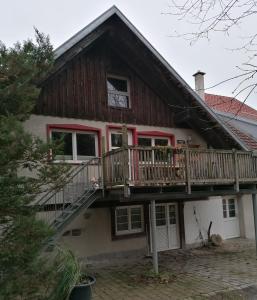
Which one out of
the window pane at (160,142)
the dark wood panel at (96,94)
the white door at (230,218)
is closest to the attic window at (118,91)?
the dark wood panel at (96,94)

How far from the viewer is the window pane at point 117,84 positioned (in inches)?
513

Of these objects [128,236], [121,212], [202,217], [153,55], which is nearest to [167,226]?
[202,217]

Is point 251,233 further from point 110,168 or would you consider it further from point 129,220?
point 110,168

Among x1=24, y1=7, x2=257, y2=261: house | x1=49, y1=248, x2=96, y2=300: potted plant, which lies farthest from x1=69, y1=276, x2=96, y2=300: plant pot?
x1=24, y1=7, x2=257, y2=261: house

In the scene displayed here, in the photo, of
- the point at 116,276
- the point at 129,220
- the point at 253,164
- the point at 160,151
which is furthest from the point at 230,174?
the point at 116,276

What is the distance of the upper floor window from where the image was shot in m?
11.8

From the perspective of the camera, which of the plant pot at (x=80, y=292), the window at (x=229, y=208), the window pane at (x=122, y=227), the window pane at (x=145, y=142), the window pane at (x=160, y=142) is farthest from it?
the window at (x=229, y=208)

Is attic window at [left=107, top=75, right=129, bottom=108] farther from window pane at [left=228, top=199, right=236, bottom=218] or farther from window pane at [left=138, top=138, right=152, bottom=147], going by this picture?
window pane at [left=228, top=199, right=236, bottom=218]

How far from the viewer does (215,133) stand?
14750 millimetres

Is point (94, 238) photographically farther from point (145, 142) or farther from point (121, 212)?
point (145, 142)

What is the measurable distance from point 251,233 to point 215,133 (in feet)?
19.3

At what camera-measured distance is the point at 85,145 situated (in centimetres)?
1226

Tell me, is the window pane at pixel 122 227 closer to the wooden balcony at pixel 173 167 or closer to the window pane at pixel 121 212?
the window pane at pixel 121 212

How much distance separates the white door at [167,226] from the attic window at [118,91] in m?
4.33
